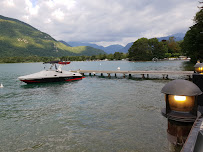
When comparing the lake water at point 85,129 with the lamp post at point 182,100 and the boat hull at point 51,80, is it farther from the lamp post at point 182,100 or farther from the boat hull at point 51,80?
the boat hull at point 51,80

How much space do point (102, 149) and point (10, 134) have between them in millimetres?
6636

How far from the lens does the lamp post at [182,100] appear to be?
428 centimetres

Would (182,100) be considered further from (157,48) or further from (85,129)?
(157,48)

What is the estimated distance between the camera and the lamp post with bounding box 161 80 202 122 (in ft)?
14.0

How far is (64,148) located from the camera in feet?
28.7

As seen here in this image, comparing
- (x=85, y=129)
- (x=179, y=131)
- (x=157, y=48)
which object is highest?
(x=157, y=48)

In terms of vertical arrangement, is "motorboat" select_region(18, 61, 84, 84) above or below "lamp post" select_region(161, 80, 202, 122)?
below

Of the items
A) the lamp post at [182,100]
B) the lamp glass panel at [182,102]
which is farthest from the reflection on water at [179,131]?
the lamp glass panel at [182,102]

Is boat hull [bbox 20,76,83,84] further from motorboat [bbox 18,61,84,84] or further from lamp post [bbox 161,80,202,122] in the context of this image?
lamp post [bbox 161,80,202,122]

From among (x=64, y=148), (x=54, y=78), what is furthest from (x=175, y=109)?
(x=54, y=78)

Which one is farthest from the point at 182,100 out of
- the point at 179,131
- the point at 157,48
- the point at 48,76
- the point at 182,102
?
the point at 157,48

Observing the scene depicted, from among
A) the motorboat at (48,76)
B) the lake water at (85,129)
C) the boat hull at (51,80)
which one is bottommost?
the lake water at (85,129)

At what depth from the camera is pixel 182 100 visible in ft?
14.8

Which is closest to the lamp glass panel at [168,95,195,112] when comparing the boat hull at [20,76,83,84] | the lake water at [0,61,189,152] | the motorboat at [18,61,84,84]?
the lake water at [0,61,189,152]
